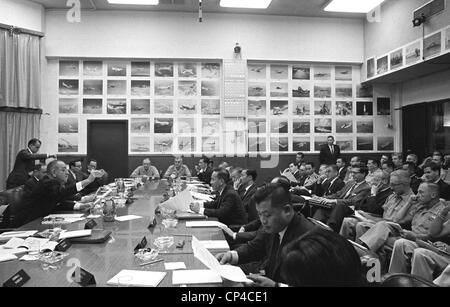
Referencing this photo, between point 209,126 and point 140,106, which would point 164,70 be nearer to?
point 140,106

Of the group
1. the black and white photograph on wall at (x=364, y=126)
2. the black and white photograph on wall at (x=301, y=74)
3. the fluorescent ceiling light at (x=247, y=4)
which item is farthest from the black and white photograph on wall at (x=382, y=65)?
the fluorescent ceiling light at (x=247, y=4)

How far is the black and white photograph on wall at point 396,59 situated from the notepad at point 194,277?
743 centimetres

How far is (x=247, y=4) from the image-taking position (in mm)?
8531

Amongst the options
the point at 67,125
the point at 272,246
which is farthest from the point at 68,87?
the point at 272,246

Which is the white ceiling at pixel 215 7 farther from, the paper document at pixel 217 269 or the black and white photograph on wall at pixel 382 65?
the paper document at pixel 217 269

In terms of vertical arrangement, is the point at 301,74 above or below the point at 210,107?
above

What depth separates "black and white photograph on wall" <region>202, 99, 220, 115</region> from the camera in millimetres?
9195

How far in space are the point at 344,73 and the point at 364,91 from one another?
0.71m

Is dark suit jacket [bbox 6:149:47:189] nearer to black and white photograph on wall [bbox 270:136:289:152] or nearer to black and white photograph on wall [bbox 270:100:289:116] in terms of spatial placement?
black and white photograph on wall [bbox 270:136:289:152]

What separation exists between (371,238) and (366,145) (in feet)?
23.0

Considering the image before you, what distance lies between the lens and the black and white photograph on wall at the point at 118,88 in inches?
355

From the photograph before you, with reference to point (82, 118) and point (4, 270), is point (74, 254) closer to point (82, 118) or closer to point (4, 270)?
point (4, 270)

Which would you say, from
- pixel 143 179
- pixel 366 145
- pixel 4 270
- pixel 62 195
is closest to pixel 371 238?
pixel 4 270

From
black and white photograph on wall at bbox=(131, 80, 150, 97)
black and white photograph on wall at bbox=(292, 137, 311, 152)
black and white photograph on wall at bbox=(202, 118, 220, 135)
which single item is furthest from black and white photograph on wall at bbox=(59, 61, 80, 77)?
black and white photograph on wall at bbox=(292, 137, 311, 152)
